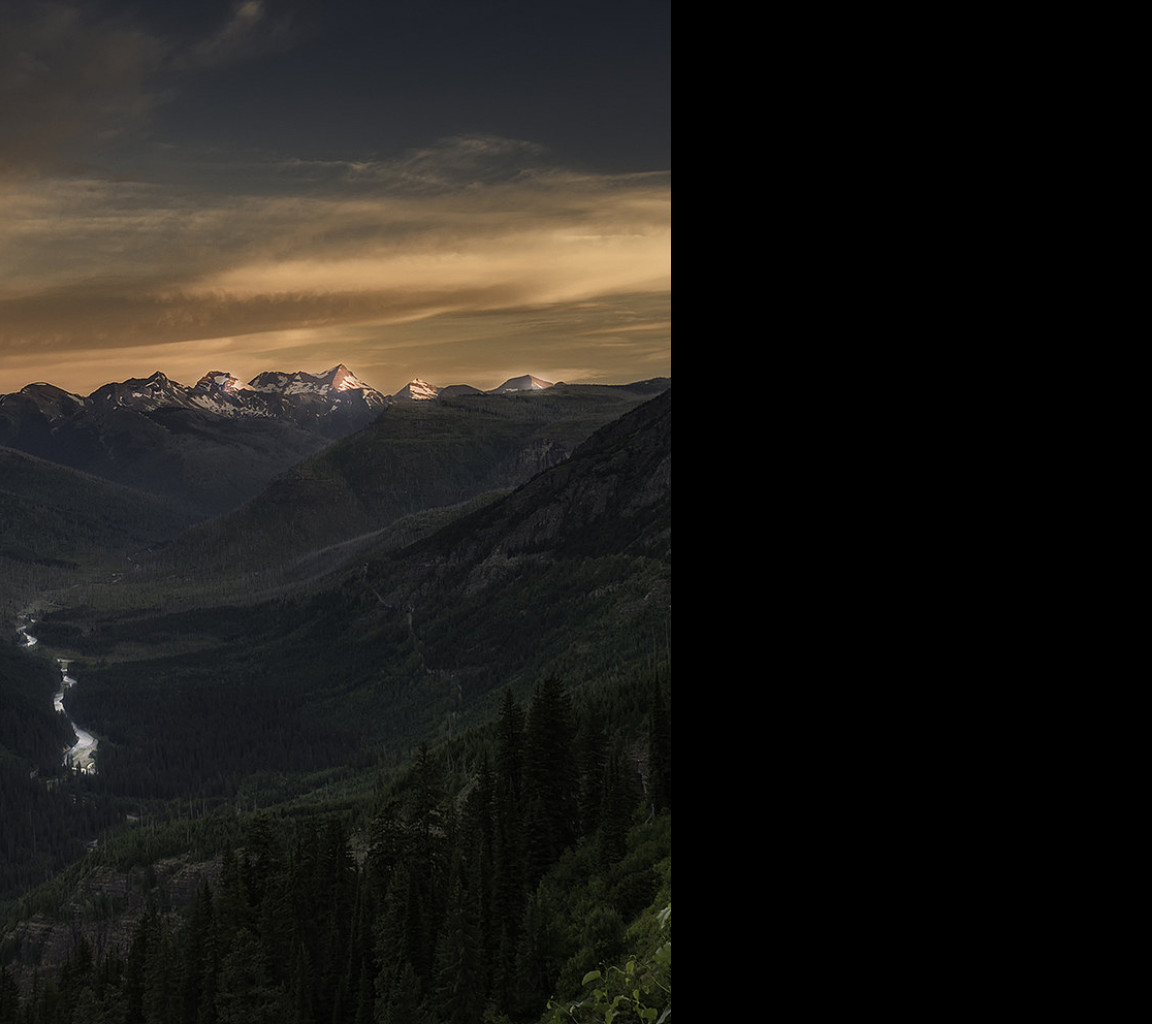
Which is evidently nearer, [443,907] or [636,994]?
[636,994]

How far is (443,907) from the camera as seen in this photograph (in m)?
57.5

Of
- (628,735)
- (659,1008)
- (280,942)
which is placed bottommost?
(280,942)

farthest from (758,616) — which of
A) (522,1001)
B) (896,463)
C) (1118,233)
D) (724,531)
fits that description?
(522,1001)

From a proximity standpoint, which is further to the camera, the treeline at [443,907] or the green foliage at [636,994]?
the treeline at [443,907]

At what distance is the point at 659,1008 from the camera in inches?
526

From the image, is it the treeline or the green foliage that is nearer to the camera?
the green foliage

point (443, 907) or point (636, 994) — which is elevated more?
point (636, 994)

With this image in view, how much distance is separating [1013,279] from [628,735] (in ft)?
282

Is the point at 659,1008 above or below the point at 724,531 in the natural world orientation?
below

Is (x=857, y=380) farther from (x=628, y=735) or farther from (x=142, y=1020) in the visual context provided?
(x=142, y=1020)

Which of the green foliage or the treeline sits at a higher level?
the green foliage

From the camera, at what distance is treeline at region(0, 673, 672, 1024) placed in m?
37.6

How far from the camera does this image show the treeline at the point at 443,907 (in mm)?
37594

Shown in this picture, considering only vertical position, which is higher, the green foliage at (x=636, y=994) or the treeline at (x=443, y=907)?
the green foliage at (x=636, y=994)
